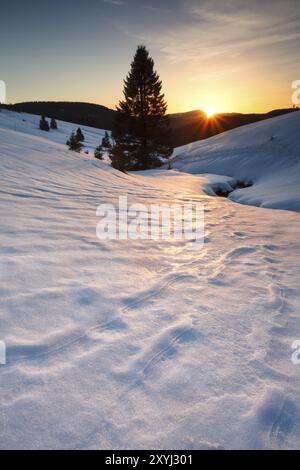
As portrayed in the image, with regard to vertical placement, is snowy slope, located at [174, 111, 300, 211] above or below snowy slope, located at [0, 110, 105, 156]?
below

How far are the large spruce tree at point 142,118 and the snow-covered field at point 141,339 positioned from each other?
17556mm

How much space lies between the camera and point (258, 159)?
60.4ft

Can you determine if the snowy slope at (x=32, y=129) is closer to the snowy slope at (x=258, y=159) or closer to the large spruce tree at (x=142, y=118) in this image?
the large spruce tree at (x=142, y=118)

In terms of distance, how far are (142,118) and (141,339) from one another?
2149 cm

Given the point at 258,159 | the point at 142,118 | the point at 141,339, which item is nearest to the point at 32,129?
the point at 142,118

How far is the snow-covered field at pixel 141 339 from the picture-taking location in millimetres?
1414

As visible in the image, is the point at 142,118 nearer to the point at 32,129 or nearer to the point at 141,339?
the point at 32,129

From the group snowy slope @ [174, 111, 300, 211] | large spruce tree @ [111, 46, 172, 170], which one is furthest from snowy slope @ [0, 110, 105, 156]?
snowy slope @ [174, 111, 300, 211]

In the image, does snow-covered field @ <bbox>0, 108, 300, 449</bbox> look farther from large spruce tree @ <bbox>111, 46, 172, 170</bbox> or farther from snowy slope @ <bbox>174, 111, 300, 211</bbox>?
large spruce tree @ <bbox>111, 46, 172, 170</bbox>

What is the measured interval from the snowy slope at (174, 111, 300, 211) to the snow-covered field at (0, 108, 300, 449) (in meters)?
6.95

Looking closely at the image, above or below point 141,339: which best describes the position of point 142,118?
above

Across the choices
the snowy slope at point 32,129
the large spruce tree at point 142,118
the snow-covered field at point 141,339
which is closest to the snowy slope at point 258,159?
the large spruce tree at point 142,118

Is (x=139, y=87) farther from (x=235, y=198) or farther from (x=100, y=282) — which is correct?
(x=100, y=282)

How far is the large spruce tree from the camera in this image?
20.3 m
